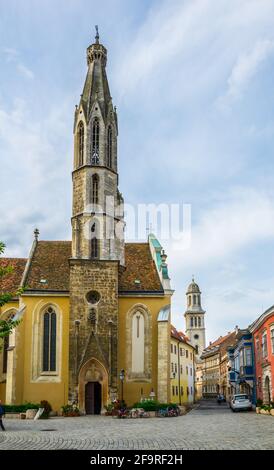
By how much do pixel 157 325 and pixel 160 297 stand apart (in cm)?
223

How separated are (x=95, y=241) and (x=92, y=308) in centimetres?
529

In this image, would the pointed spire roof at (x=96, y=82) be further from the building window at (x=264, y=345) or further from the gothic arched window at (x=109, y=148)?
the building window at (x=264, y=345)

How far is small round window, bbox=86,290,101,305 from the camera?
40.5 meters

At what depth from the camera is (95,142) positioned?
43938 mm

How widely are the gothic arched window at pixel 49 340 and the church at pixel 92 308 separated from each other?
0.08m

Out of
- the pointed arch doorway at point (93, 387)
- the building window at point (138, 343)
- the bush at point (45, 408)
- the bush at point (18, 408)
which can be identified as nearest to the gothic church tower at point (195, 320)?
the building window at point (138, 343)

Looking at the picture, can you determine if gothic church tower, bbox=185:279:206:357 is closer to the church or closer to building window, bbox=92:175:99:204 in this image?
the church

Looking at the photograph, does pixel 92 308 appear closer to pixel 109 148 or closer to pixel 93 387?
pixel 93 387

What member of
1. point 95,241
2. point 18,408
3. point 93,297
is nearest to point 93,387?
point 18,408

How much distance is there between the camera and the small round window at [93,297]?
40.5 meters

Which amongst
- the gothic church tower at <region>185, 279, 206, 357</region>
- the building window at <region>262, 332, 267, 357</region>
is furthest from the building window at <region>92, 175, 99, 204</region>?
the gothic church tower at <region>185, 279, 206, 357</region>

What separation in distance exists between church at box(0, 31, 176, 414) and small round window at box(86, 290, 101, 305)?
8 centimetres
